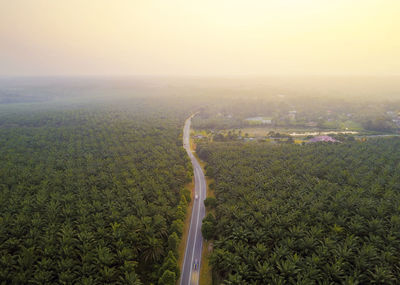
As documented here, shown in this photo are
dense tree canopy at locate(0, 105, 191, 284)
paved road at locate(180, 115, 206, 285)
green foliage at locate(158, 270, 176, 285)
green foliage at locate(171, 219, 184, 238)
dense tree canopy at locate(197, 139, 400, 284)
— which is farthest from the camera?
green foliage at locate(171, 219, 184, 238)

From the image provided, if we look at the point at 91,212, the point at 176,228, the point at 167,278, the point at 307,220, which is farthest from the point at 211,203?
the point at 91,212

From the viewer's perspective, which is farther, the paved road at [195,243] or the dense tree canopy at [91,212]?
the paved road at [195,243]

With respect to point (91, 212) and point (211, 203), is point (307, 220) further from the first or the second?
point (91, 212)

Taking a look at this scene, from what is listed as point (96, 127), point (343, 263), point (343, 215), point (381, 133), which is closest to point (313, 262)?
point (343, 263)

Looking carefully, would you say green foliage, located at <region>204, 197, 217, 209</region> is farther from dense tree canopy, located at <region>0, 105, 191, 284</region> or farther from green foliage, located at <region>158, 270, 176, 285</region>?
green foliage, located at <region>158, 270, 176, 285</region>

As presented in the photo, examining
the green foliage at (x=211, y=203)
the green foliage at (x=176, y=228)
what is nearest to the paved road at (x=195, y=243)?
the green foliage at (x=211, y=203)

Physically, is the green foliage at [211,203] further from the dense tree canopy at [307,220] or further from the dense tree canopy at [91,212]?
the dense tree canopy at [91,212]

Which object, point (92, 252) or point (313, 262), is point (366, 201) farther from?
point (92, 252)

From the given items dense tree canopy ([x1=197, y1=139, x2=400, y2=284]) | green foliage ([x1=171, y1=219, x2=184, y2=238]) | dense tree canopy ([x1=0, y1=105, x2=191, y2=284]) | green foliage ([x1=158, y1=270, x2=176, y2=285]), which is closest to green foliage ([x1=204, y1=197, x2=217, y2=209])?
dense tree canopy ([x1=197, y1=139, x2=400, y2=284])
